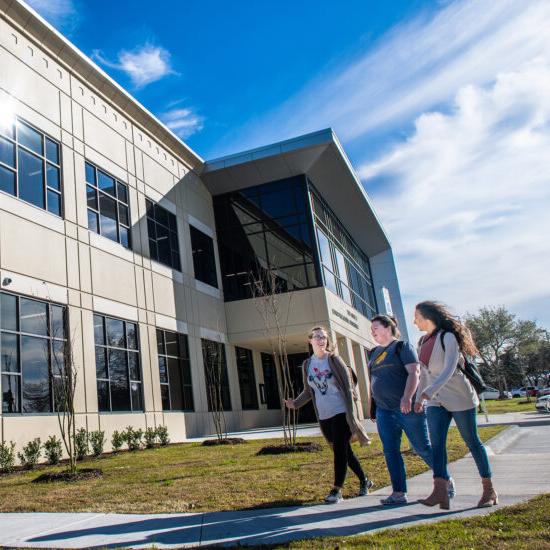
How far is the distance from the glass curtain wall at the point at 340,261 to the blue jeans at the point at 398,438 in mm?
19948

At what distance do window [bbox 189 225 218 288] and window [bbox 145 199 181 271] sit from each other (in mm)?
1586

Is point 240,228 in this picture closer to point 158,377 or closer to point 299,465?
point 158,377

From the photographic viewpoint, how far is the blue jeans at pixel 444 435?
4.77m

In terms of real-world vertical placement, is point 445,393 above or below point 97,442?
above

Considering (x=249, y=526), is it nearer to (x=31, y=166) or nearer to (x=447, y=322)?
(x=447, y=322)

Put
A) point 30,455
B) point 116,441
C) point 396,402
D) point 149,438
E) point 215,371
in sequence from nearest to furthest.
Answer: point 396,402 < point 30,455 < point 116,441 < point 149,438 < point 215,371

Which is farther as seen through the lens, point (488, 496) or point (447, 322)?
point (447, 322)

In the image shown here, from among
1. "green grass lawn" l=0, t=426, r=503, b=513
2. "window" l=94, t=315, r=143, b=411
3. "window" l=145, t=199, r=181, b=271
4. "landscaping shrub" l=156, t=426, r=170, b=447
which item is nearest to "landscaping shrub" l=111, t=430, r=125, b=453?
"window" l=94, t=315, r=143, b=411

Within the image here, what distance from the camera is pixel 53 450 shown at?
42.9 feet

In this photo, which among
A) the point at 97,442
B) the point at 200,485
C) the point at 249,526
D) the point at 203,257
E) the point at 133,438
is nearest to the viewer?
the point at 249,526

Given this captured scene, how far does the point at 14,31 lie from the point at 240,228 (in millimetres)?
13194

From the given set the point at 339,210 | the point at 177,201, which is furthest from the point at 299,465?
the point at 339,210

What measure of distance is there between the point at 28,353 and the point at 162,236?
9020 millimetres

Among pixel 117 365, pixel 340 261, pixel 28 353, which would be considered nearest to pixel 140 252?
pixel 117 365
